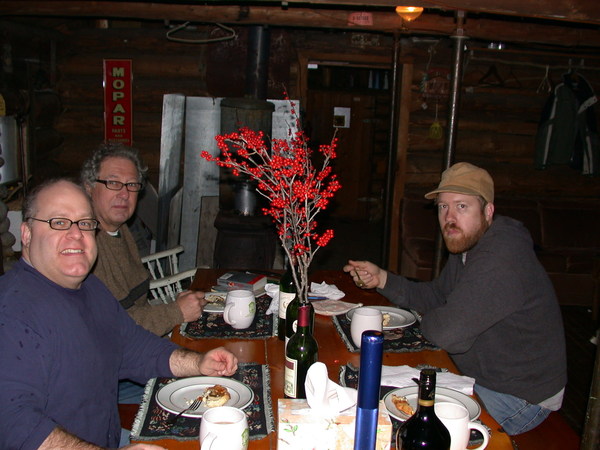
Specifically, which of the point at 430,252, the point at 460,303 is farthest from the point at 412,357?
the point at 430,252

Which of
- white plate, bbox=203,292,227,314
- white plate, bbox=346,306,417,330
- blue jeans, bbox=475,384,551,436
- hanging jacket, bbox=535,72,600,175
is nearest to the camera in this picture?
blue jeans, bbox=475,384,551,436

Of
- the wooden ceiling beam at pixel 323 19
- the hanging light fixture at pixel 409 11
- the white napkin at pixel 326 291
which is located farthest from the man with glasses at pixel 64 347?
the wooden ceiling beam at pixel 323 19

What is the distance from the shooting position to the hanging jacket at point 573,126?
623 cm

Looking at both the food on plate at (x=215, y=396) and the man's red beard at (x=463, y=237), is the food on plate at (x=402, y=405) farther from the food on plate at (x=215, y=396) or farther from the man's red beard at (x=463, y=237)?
the man's red beard at (x=463, y=237)

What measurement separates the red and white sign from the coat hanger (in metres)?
3.86

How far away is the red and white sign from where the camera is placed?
20.3 ft

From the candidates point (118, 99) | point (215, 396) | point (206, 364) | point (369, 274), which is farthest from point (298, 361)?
point (118, 99)

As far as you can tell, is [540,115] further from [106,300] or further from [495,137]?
[106,300]

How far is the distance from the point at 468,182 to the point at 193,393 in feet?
4.53

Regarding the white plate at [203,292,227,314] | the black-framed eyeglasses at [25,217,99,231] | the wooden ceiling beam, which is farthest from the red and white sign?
the black-framed eyeglasses at [25,217,99,231]

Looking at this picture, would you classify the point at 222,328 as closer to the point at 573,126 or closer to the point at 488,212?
the point at 488,212

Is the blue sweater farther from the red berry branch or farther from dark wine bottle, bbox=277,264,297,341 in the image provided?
the red berry branch

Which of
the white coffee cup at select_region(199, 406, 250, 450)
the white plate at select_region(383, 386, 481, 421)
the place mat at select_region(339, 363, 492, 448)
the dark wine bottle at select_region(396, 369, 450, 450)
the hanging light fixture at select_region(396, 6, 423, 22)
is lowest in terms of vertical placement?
the place mat at select_region(339, 363, 492, 448)

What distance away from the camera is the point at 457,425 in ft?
4.46
